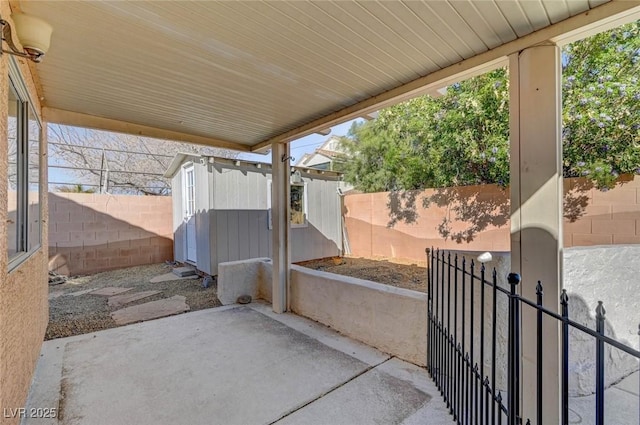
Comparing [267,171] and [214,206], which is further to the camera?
[267,171]

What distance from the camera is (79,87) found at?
2621 millimetres

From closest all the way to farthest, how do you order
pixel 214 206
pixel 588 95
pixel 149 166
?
pixel 588 95, pixel 214 206, pixel 149 166

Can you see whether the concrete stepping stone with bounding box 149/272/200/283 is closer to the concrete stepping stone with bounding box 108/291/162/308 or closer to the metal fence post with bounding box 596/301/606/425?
the concrete stepping stone with bounding box 108/291/162/308

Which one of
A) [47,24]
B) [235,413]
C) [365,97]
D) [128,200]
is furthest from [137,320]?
[128,200]

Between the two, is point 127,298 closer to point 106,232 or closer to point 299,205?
point 106,232

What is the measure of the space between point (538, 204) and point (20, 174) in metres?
3.61

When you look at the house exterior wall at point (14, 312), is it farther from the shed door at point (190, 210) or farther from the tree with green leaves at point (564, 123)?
the shed door at point (190, 210)

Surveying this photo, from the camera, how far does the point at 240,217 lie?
22.6 ft

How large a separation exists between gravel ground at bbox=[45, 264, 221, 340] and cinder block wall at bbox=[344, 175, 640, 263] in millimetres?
4238

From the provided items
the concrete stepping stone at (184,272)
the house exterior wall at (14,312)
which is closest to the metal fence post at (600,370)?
the house exterior wall at (14,312)

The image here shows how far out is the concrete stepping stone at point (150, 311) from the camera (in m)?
4.14

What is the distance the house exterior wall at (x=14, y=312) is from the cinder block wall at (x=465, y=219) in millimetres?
5996

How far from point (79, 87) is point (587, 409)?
4860 mm

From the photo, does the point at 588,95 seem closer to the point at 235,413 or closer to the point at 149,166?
the point at 235,413
